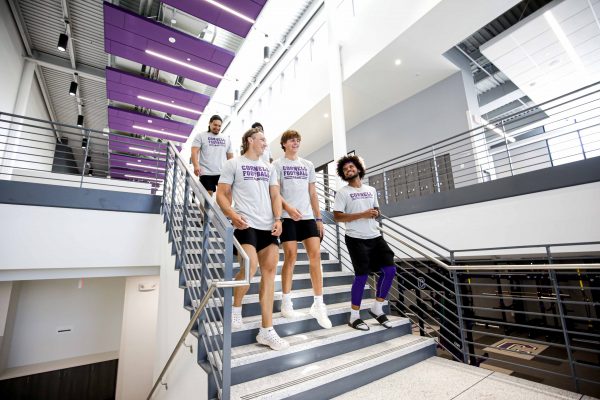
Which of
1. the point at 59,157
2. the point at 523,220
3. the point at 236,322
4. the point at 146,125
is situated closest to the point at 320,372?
the point at 236,322

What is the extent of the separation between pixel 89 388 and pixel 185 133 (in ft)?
24.9

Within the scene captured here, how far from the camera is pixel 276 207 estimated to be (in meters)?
2.44

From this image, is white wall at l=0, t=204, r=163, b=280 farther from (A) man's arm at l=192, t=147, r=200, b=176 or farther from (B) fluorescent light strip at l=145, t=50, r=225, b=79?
(B) fluorescent light strip at l=145, t=50, r=225, b=79

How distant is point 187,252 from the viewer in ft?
9.28

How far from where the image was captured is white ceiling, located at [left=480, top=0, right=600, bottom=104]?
5.98 metres

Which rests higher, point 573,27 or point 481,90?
point 481,90

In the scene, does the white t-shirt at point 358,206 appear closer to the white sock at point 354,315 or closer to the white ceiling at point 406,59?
the white sock at point 354,315

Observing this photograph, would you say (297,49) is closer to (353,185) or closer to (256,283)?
(353,185)

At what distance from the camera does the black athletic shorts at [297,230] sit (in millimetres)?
2578

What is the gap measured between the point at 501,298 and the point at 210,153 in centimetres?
499

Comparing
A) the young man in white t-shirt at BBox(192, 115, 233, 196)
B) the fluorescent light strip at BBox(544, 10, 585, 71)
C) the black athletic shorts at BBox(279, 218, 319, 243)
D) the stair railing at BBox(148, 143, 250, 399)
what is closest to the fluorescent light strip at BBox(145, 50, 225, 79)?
the young man in white t-shirt at BBox(192, 115, 233, 196)

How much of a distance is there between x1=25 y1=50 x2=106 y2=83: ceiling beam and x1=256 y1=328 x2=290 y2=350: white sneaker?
379 inches

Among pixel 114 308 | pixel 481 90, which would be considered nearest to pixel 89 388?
pixel 114 308

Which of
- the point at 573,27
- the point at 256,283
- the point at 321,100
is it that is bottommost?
the point at 256,283
